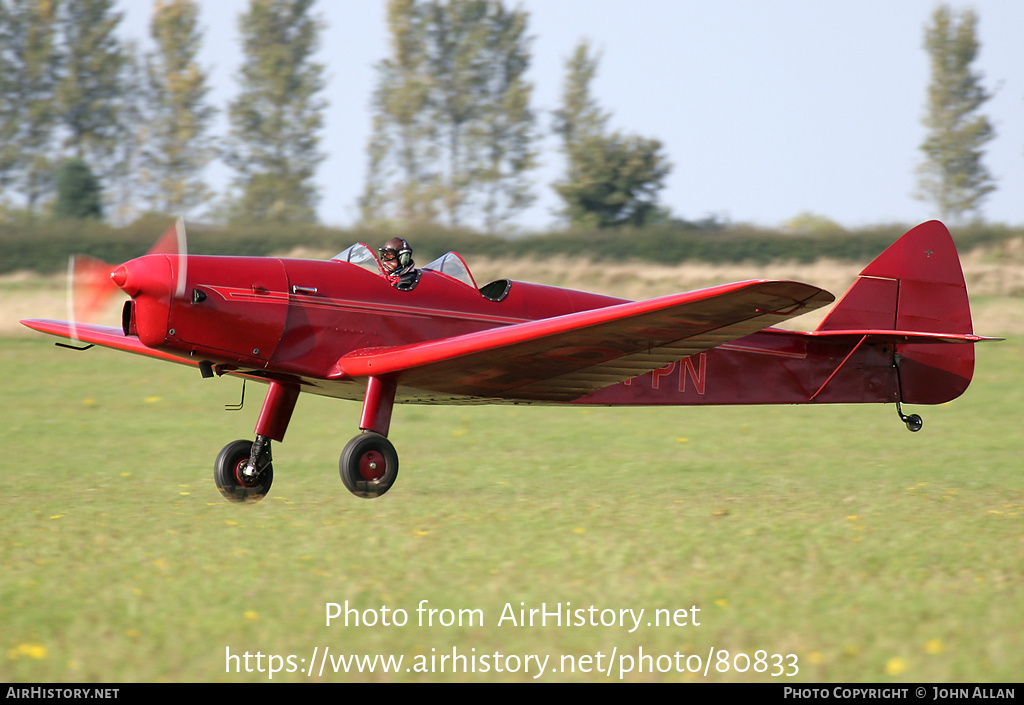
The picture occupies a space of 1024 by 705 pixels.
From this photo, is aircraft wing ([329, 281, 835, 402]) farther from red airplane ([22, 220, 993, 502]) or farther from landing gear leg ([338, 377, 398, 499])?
landing gear leg ([338, 377, 398, 499])

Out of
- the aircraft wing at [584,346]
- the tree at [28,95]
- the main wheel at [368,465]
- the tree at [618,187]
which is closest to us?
the aircraft wing at [584,346]

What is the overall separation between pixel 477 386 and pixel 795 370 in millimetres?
3669

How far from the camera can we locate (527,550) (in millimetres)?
6539

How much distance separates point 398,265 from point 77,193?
41.6m

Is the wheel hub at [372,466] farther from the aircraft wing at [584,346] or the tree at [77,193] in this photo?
the tree at [77,193]

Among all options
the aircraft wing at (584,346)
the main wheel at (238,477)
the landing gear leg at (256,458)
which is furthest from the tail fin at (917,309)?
the main wheel at (238,477)

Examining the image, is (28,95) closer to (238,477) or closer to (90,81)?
(90,81)

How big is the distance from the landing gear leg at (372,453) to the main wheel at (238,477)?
3.61 ft

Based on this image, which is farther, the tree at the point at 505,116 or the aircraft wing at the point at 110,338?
the tree at the point at 505,116

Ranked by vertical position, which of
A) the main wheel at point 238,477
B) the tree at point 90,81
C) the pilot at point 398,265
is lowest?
the main wheel at point 238,477

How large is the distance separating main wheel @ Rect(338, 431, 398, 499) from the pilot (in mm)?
1429

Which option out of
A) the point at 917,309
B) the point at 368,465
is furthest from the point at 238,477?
the point at 917,309

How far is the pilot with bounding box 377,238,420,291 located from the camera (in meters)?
8.73

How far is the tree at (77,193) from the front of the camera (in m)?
44.8
